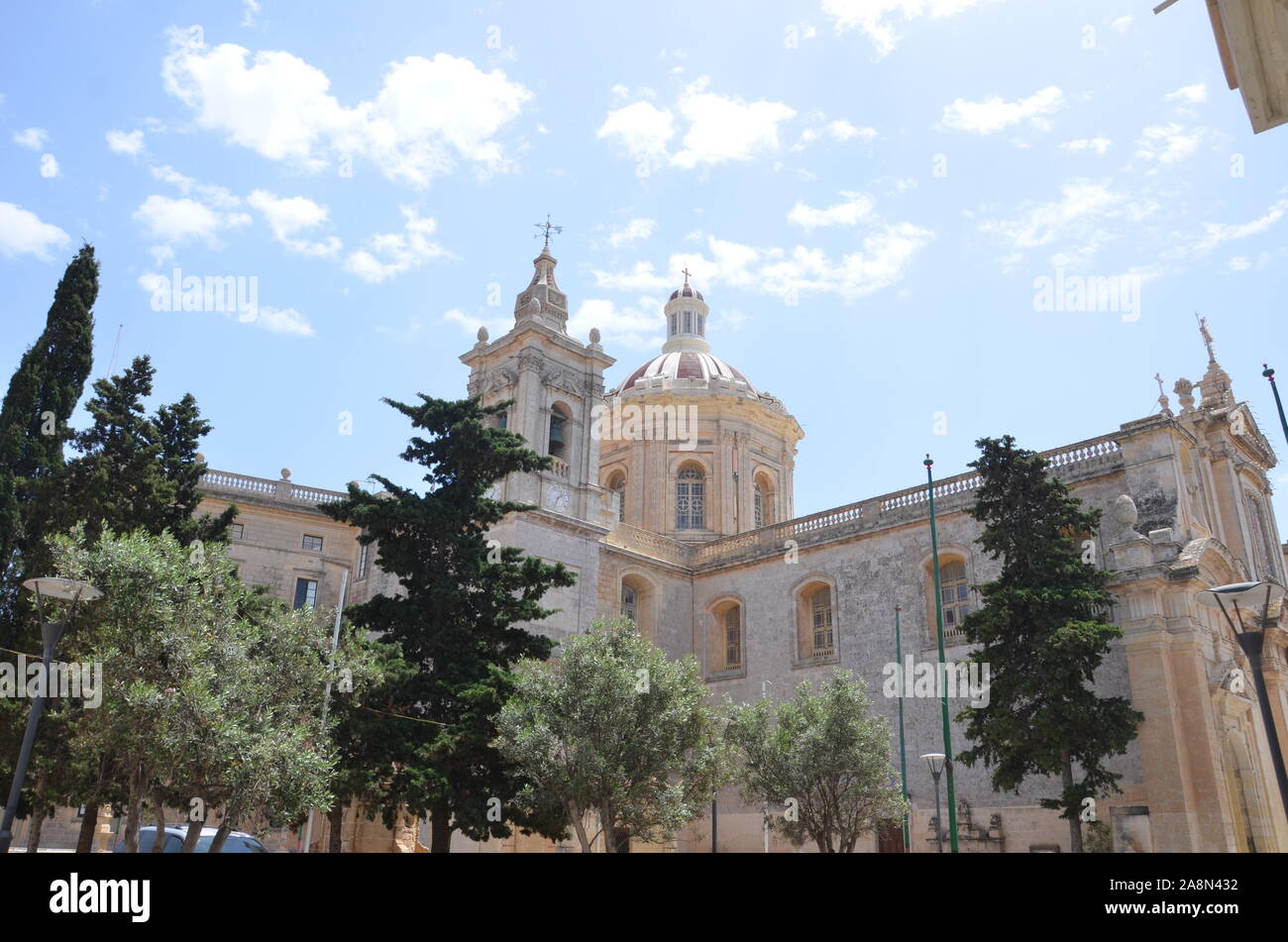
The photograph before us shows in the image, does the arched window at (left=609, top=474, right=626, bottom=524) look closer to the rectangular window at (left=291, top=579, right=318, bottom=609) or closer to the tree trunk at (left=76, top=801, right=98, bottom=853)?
the rectangular window at (left=291, top=579, right=318, bottom=609)

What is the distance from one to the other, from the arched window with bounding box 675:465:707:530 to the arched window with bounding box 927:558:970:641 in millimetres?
11750

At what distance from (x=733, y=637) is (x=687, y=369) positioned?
12.8 m

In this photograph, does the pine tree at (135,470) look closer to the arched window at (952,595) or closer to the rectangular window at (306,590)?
the rectangular window at (306,590)

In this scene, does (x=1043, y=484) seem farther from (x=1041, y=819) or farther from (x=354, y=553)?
(x=354, y=553)

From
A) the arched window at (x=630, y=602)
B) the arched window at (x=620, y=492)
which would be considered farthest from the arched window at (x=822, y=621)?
the arched window at (x=620, y=492)

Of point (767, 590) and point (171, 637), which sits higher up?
point (767, 590)

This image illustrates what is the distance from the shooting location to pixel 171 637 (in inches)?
558

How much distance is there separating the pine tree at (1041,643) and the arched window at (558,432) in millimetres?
11583

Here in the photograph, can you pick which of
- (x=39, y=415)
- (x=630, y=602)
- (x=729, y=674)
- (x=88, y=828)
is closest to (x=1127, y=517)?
(x=729, y=674)

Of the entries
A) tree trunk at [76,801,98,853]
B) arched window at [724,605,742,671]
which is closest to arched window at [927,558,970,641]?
arched window at [724,605,742,671]

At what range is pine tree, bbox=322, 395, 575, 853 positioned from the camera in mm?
17672

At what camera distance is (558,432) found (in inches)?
1133
